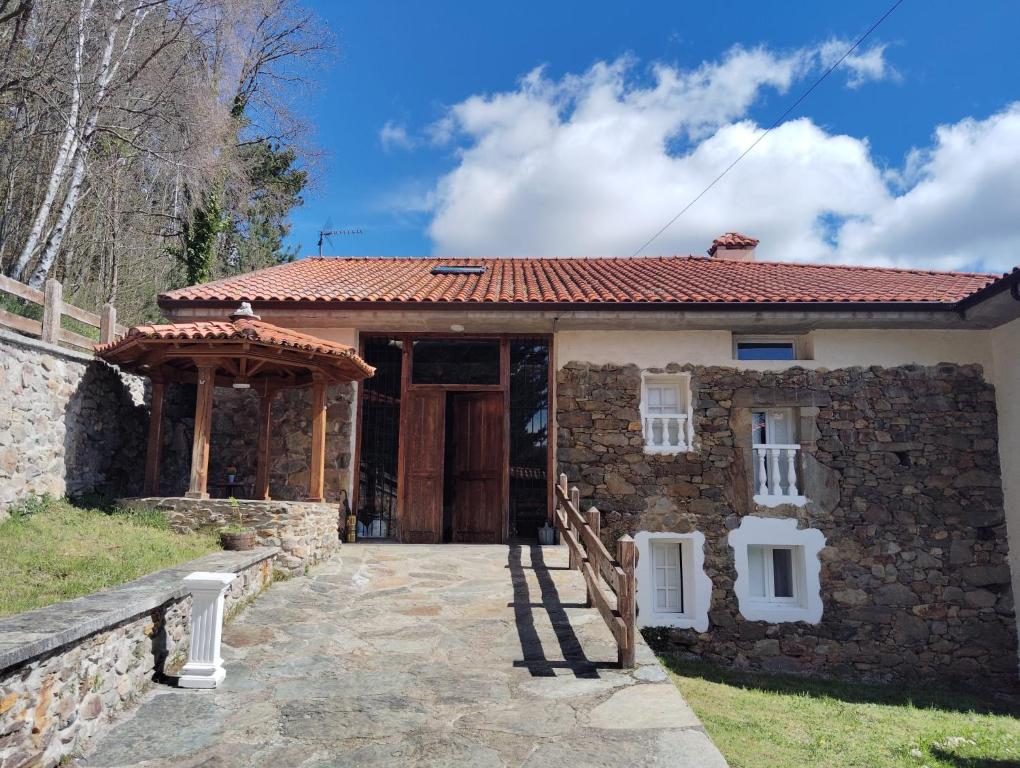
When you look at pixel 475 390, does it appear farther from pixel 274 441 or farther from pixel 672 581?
pixel 672 581

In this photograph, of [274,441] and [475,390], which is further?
[475,390]

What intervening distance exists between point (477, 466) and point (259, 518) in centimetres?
348

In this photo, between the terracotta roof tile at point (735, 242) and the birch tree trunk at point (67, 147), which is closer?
the birch tree trunk at point (67, 147)

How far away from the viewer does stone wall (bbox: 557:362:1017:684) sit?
8617 millimetres

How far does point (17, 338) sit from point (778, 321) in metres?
9.13

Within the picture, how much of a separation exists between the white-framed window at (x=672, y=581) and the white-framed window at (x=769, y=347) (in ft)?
8.91

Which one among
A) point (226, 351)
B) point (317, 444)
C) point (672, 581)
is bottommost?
point (672, 581)

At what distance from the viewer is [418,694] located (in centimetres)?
415

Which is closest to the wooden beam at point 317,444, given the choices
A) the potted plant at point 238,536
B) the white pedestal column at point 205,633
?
the potted plant at point 238,536

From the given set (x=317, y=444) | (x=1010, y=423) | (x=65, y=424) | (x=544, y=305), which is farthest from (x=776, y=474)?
(x=65, y=424)

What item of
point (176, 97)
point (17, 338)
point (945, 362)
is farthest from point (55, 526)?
point (945, 362)

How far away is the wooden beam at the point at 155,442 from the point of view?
7879 mm

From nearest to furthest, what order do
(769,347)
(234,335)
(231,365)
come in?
(234,335) < (231,365) < (769,347)

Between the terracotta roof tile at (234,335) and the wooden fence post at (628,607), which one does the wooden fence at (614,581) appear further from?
the terracotta roof tile at (234,335)
